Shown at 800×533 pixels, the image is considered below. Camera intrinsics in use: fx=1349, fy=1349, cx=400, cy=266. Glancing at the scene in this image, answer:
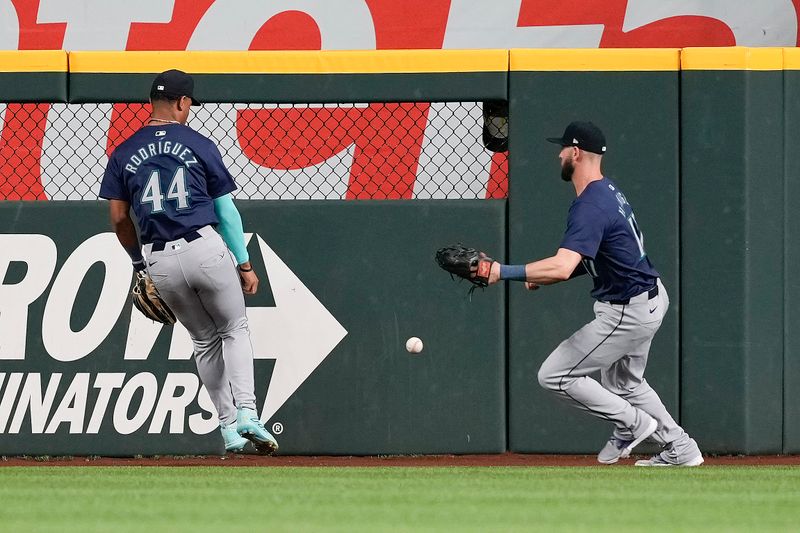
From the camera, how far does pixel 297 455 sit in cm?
738

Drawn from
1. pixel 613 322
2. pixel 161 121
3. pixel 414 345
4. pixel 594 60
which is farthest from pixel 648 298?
pixel 161 121

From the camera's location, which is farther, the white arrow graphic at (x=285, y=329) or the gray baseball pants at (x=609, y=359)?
the white arrow graphic at (x=285, y=329)

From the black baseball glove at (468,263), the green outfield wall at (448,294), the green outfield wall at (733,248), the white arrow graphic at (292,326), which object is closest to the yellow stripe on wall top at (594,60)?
the green outfield wall at (448,294)

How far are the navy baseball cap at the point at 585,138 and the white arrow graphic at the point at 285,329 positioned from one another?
5.46 ft

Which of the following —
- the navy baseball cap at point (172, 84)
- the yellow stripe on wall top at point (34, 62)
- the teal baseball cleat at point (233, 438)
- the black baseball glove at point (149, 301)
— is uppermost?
the yellow stripe on wall top at point (34, 62)

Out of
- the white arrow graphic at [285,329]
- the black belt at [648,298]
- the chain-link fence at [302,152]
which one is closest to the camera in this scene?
the black belt at [648,298]

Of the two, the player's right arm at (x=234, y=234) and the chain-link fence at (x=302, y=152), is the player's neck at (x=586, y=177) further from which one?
the chain-link fence at (x=302, y=152)

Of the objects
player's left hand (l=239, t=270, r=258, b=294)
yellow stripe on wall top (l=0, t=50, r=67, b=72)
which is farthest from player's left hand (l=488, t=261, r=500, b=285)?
yellow stripe on wall top (l=0, t=50, r=67, b=72)

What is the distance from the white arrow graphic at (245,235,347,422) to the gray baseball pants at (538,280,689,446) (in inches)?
52.5

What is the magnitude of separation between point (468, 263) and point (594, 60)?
5.67ft

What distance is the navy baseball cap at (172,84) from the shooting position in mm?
6586

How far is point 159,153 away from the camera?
21.2 ft

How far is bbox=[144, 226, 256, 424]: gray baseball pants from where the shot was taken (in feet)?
21.3

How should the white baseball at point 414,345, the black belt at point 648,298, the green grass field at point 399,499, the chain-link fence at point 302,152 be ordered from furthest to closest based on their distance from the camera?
the chain-link fence at point 302,152
the white baseball at point 414,345
the black belt at point 648,298
the green grass field at point 399,499
